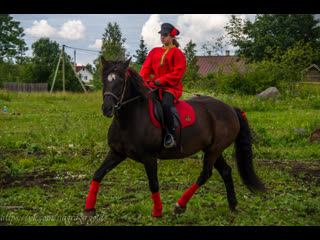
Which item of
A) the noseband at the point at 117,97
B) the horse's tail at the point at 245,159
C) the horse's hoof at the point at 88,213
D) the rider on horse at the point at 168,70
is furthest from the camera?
the horse's tail at the point at 245,159

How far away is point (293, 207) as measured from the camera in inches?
203

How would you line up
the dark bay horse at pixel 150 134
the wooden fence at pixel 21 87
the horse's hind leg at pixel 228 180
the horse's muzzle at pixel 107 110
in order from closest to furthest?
the horse's muzzle at pixel 107 110 < the dark bay horse at pixel 150 134 < the horse's hind leg at pixel 228 180 < the wooden fence at pixel 21 87

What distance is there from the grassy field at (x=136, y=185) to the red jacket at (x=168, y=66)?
1.91m

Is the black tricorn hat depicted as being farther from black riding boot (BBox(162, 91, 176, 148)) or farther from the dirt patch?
the dirt patch

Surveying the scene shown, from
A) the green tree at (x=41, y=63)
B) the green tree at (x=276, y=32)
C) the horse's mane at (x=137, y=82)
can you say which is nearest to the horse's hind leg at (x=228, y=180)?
the horse's mane at (x=137, y=82)

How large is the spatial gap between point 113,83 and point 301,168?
547cm

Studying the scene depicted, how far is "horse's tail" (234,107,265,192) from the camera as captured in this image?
5.56 m

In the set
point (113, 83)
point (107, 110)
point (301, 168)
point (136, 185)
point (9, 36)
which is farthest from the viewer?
point (9, 36)

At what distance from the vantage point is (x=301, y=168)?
7449 mm

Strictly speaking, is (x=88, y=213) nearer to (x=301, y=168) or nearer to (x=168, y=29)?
(x=168, y=29)

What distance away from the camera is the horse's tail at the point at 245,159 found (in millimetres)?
5559

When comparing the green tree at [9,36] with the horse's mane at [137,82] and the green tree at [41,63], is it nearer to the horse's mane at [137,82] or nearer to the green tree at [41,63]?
the green tree at [41,63]

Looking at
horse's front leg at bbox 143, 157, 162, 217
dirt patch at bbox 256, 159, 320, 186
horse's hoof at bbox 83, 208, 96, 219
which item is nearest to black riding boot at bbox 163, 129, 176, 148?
horse's front leg at bbox 143, 157, 162, 217

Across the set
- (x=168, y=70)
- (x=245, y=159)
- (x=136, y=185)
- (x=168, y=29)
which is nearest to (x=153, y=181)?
(x=136, y=185)
